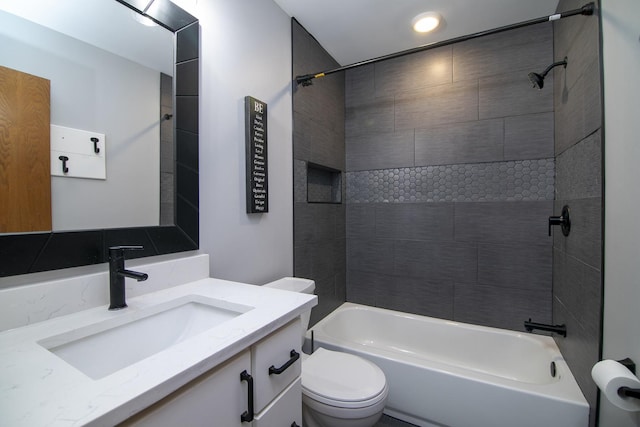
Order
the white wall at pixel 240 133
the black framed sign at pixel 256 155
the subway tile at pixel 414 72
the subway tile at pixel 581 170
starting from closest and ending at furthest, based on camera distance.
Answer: the subway tile at pixel 581 170 < the white wall at pixel 240 133 < the black framed sign at pixel 256 155 < the subway tile at pixel 414 72

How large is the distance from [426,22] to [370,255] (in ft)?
5.99

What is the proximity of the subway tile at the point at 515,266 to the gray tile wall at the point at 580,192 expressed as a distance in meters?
0.11

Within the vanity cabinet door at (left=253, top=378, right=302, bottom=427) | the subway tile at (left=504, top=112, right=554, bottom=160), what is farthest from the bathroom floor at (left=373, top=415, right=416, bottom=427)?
the subway tile at (left=504, top=112, right=554, bottom=160)

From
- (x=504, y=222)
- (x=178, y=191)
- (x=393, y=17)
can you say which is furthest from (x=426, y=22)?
(x=178, y=191)

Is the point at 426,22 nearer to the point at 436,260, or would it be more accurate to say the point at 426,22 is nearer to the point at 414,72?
the point at 414,72

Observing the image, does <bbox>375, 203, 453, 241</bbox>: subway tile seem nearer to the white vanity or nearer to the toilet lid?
the toilet lid

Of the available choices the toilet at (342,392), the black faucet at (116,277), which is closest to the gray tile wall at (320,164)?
the toilet at (342,392)

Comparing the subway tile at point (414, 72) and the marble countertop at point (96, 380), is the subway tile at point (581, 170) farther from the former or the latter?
the marble countertop at point (96, 380)

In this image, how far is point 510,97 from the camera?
6.56ft

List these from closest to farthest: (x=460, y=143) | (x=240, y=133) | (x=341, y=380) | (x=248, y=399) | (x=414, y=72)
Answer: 1. (x=248, y=399)
2. (x=341, y=380)
3. (x=240, y=133)
4. (x=460, y=143)
5. (x=414, y=72)

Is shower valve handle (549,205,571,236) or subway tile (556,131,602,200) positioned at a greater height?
subway tile (556,131,602,200)

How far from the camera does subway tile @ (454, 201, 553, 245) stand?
1.93 m

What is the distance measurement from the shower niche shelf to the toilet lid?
1.12m

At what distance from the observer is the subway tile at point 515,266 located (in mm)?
1925
